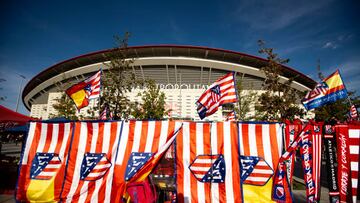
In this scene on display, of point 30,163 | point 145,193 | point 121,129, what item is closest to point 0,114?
point 30,163

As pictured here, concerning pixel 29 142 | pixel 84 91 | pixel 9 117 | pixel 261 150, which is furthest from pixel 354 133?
pixel 9 117

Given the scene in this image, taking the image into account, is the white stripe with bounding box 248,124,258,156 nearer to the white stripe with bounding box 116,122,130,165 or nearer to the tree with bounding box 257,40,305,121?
the white stripe with bounding box 116,122,130,165

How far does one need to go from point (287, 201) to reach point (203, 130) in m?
2.71

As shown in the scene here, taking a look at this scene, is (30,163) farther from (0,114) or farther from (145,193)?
(145,193)

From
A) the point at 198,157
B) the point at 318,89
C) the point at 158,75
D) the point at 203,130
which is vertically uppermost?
the point at 158,75

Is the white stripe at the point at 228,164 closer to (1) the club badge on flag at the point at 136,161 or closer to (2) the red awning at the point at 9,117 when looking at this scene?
(1) the club badge on flag at the point at 136,161

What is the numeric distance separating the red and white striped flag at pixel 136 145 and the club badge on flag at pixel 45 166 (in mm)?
1908

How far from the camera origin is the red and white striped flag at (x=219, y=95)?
18.7ft

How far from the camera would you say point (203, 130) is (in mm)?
4590

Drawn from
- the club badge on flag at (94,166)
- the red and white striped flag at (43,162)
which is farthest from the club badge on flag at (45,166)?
the club badge on flag at (94,166)

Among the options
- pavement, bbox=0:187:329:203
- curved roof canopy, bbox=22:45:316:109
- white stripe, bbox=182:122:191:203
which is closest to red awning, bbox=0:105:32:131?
pavement, bbox=0:187:329:203

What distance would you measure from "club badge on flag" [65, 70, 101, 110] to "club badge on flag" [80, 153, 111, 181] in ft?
9.32

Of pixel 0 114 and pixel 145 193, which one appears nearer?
pixel 145 193

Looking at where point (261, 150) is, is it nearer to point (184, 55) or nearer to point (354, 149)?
point (354, 149)
